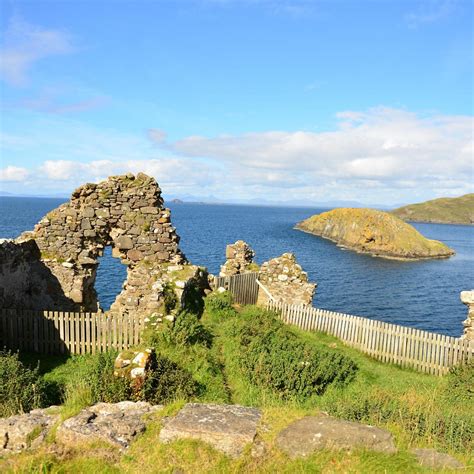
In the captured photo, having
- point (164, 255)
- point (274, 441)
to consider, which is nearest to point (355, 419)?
point (274, 441)

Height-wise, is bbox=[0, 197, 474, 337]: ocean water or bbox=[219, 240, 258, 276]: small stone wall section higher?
bbox=[219, 240, 258, 276]: small stone wall section

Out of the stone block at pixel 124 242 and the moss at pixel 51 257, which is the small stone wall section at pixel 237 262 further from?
the moss at pixel 51 257

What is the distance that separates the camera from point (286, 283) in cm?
2073

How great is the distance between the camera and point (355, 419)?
7602mm

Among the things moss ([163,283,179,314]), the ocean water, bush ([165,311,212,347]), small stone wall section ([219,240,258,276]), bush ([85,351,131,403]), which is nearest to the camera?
bush ([85,351,131,403])

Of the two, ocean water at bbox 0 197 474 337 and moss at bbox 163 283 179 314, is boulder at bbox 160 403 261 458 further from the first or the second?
ocean water at bbox 0 197 474 337

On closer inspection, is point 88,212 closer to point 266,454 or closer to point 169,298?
point 169,298

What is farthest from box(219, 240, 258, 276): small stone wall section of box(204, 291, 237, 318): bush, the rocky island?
the rocky island

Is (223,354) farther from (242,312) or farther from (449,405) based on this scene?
(449,405)

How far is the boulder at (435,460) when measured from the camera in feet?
18.8

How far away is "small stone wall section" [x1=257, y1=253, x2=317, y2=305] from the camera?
20422 mm

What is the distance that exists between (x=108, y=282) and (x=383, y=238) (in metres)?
62.9

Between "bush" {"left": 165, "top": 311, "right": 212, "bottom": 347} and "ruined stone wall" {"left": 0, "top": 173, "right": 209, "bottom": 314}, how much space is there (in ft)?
7.85

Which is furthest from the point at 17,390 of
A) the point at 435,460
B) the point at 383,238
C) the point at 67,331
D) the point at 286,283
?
the point at 383,238
